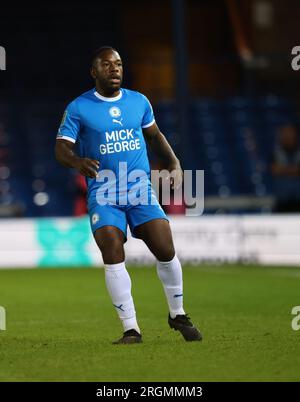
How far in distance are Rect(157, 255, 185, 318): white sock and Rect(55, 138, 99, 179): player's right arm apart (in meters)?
0.99

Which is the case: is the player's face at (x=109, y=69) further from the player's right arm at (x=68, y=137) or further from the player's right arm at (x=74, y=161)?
the player's right arm at (x=74, y=161)

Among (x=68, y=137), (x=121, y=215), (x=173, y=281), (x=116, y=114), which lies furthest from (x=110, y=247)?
(x=116, y=114)

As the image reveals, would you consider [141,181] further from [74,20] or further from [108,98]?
[74,20]

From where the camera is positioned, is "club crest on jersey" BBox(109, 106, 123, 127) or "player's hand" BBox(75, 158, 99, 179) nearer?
"player's hand" BBox(75, 158, 99, 179)

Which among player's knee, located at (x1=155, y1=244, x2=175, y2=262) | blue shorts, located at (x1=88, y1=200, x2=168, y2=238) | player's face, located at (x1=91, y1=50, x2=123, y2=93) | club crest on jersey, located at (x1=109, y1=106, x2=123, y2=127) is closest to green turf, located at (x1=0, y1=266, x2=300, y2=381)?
player's knee, located at (x1=155, y1=244, x2=175, y2=262)

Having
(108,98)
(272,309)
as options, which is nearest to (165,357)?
(108,98)

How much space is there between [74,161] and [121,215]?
62 centimetres

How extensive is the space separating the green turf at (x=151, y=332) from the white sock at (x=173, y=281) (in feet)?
0.95

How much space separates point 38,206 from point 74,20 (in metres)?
8.21

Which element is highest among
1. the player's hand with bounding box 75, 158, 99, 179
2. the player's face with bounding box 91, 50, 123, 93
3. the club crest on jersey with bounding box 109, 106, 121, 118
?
the player's face with bounding box 91, 50, 123, 93

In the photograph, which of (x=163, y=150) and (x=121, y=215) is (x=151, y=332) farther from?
(x=163, y=150)

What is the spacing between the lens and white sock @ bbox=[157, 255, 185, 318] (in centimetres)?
880

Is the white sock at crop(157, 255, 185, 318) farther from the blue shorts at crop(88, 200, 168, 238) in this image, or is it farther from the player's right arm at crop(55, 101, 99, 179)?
the player's right arm at crop(55, 101, 99, 179)

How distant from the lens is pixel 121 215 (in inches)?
344
